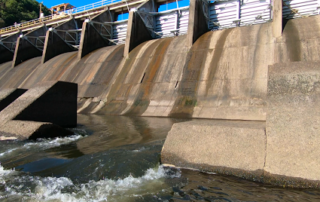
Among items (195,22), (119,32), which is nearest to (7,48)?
(119,32)

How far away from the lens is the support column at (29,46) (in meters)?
31.2

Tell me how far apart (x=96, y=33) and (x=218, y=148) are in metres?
24.5

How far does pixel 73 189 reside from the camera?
11.7 feet

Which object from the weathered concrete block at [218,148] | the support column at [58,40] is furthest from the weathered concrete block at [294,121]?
the support column at [58,40]

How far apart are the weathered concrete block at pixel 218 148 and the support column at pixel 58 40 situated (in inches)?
1076

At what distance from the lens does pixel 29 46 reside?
32594 mm

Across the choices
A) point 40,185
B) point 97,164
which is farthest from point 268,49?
point 40,185

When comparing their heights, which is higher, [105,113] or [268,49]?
[268,49]

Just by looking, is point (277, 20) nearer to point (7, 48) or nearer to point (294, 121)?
point (294, 121)

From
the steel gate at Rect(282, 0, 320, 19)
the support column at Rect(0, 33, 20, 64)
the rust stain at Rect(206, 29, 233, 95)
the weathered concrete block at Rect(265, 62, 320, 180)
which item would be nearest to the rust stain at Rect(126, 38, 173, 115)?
the rust stain at Rect(206, 29, 233, 95)

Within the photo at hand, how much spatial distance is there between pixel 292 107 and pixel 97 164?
3534 millimetres

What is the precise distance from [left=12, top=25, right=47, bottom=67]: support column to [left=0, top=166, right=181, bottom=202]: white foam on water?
32424mm

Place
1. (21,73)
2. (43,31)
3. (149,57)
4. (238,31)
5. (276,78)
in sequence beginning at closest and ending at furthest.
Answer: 1. (276,78)
2. (238,31)
3. (149,57)
4. (21,73)
5. (43,31)

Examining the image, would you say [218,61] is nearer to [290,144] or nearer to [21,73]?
[290,144]
